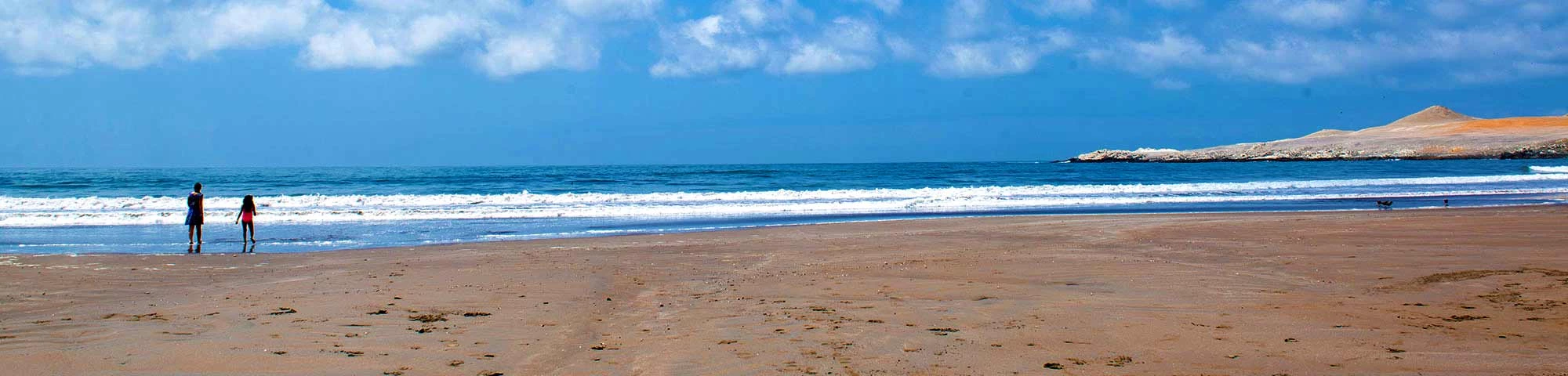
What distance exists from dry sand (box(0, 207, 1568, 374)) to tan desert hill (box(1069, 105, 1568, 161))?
87.0 m

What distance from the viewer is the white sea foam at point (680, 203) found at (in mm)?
22078

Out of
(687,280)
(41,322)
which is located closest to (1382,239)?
(687,280)

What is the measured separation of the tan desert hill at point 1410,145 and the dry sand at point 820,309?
87.0 meters

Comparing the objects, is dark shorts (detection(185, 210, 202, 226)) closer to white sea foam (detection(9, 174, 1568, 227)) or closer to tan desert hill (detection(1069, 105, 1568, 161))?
white sea foam (detection(9, 174, 1568, 227))

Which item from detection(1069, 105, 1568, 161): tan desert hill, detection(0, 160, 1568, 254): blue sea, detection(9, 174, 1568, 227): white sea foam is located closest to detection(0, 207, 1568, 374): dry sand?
detection(0, 160, 1568, 254): blue sea

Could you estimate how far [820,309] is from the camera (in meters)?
6.68

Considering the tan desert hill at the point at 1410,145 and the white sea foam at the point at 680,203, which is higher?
the tan desert hill at the point at 1410,145

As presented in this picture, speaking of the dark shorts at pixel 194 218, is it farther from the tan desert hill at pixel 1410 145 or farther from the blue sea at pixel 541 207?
the tan desert hill at pixel 1410 145

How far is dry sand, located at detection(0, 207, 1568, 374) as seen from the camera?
194 inches

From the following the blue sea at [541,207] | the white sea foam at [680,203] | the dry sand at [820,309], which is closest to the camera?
the dry sand at [820,309]

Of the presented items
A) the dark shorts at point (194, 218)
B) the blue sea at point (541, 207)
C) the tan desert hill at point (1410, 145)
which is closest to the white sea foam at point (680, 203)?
the blue sea at point (541, 207)

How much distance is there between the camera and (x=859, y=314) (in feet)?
21.1

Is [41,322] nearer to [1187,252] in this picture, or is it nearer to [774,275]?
[774,275]

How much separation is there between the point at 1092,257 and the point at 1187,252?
4.38ft
